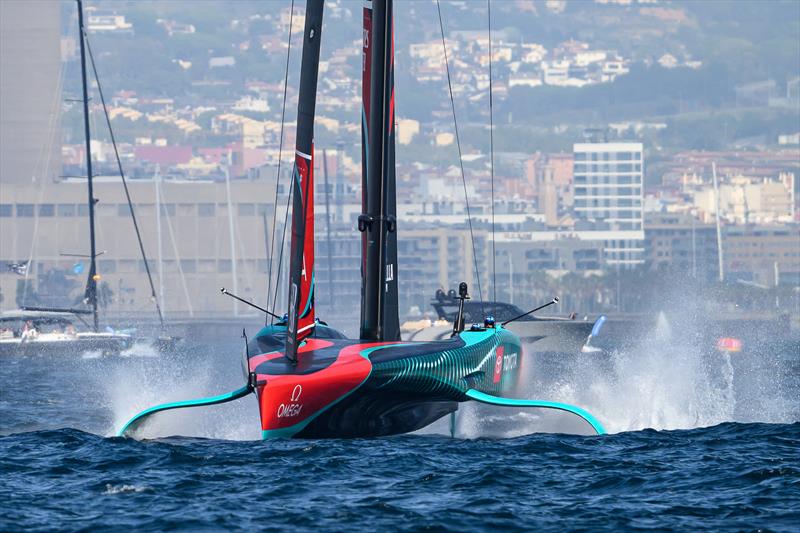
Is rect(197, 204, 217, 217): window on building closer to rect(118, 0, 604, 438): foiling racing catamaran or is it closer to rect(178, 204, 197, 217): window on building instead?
rect(178, 204, 197, 217): window on building

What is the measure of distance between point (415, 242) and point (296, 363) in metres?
131

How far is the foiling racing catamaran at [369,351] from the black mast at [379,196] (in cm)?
1

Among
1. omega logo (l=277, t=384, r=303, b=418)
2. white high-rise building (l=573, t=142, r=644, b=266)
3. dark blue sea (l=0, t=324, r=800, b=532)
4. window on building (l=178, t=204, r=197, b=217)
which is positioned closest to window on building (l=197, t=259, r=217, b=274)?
window on building (l=178, t=204, r=197, b=217)

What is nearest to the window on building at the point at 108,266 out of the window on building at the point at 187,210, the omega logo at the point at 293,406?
the window on building at the point at 187,210

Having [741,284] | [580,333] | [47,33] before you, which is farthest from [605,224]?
[580,333]

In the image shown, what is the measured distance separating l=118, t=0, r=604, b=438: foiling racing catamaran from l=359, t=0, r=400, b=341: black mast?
0.04 ft

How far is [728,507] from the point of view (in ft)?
39.3

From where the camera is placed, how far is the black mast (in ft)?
57.4

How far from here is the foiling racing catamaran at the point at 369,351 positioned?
15.0m

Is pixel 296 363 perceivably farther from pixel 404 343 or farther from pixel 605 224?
pixel 605 224

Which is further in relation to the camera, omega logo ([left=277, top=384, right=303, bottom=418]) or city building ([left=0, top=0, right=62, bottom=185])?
city building ([left=0, top=0, right=62, bottom=185])

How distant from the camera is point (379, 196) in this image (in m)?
17.6

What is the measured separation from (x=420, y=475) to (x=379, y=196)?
486 cm

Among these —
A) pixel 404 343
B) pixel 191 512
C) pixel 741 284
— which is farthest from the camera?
pixel 741 284
